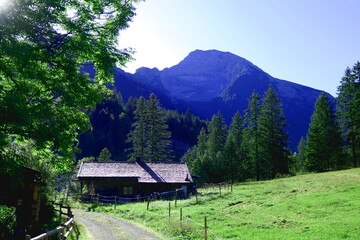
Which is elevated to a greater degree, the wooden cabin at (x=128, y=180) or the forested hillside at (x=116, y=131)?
the forested hillside at (x=116, y=131)

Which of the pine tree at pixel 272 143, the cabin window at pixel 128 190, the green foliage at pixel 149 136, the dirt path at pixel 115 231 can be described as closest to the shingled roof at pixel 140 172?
the cabin window at pixel 128 190

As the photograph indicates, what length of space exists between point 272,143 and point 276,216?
39202 mm

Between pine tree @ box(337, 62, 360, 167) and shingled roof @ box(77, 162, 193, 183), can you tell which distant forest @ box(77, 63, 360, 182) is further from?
shingled roof @ box(77, 162, 193, 183)

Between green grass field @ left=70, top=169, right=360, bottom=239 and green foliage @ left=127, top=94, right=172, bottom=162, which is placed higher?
green foliage @ left=127, top=94, right=172, bottom=162

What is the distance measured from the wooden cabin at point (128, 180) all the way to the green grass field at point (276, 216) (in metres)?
10.2

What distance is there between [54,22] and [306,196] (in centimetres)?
2580

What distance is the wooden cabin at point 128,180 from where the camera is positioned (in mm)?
42062

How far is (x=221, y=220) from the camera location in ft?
70.6

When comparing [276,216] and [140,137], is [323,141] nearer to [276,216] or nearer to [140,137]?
[140,137]

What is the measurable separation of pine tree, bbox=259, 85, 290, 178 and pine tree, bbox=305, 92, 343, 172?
477 cm

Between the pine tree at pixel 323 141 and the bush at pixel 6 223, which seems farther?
the pine tree at pixel 323 141

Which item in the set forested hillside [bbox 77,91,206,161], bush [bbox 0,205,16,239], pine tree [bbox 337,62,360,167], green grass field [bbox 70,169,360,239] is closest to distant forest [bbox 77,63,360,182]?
pine tree [bbox 337,62,360,167]

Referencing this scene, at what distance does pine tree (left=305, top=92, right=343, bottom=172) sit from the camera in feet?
178

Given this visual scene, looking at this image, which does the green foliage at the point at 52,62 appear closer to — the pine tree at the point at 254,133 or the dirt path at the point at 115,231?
the dirt path at the point at 115,231
